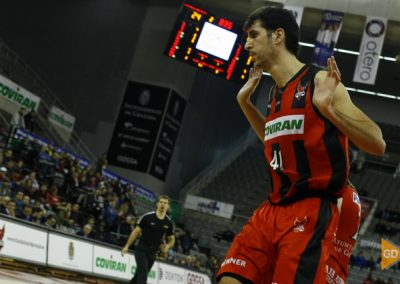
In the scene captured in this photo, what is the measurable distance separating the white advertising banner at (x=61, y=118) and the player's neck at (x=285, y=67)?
24065 mm

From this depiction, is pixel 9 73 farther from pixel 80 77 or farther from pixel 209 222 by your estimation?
pixel 209 222

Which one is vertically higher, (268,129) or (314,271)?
(268,129)

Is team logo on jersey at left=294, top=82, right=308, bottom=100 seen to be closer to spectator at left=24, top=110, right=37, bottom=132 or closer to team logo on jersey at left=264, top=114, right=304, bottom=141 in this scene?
team logo on jersey at left=264, top=114, right=304, bottom=141

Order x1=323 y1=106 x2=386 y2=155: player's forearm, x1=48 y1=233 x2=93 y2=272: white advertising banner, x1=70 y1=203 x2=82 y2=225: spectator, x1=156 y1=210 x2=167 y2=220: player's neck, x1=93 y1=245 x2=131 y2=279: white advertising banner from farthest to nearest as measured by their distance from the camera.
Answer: x1=70 y1=203 x2=82 y2=225: spectator < x1=93 y1=245 x2=131 y2=279: white advertising banner < x1=48 y1=233 x2=93 y2=272: white advertising banner < x1=156 y1=210 x2=167 y2=220: player's neck < x1=323 y1=106 x2=386 y2=155: player's forearm

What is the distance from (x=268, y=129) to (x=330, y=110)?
1.69ft

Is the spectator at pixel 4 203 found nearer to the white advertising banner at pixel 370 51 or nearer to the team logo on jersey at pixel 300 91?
the white advertising banner at pixel 370 51

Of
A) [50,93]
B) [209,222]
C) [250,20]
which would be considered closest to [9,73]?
[50,93]

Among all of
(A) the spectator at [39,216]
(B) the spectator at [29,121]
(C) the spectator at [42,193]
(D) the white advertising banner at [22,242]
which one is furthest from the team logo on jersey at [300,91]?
(B) the spectator at [29,121]

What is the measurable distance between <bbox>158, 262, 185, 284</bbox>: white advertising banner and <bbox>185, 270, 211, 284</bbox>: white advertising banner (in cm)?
31

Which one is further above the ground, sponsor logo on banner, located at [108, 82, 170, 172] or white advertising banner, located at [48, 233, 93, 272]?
sponsor logo on banner, located at [108, 82, 170, 172]

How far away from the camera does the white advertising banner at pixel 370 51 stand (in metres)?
22.1

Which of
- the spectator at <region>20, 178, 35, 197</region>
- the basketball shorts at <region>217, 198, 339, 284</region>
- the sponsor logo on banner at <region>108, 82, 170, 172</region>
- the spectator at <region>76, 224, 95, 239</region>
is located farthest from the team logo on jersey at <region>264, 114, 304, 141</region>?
the sponsor logo on banner at <region>108, 82, 170, 172</region>

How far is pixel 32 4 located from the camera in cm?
3073

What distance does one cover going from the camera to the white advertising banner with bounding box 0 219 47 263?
13.9 meters
